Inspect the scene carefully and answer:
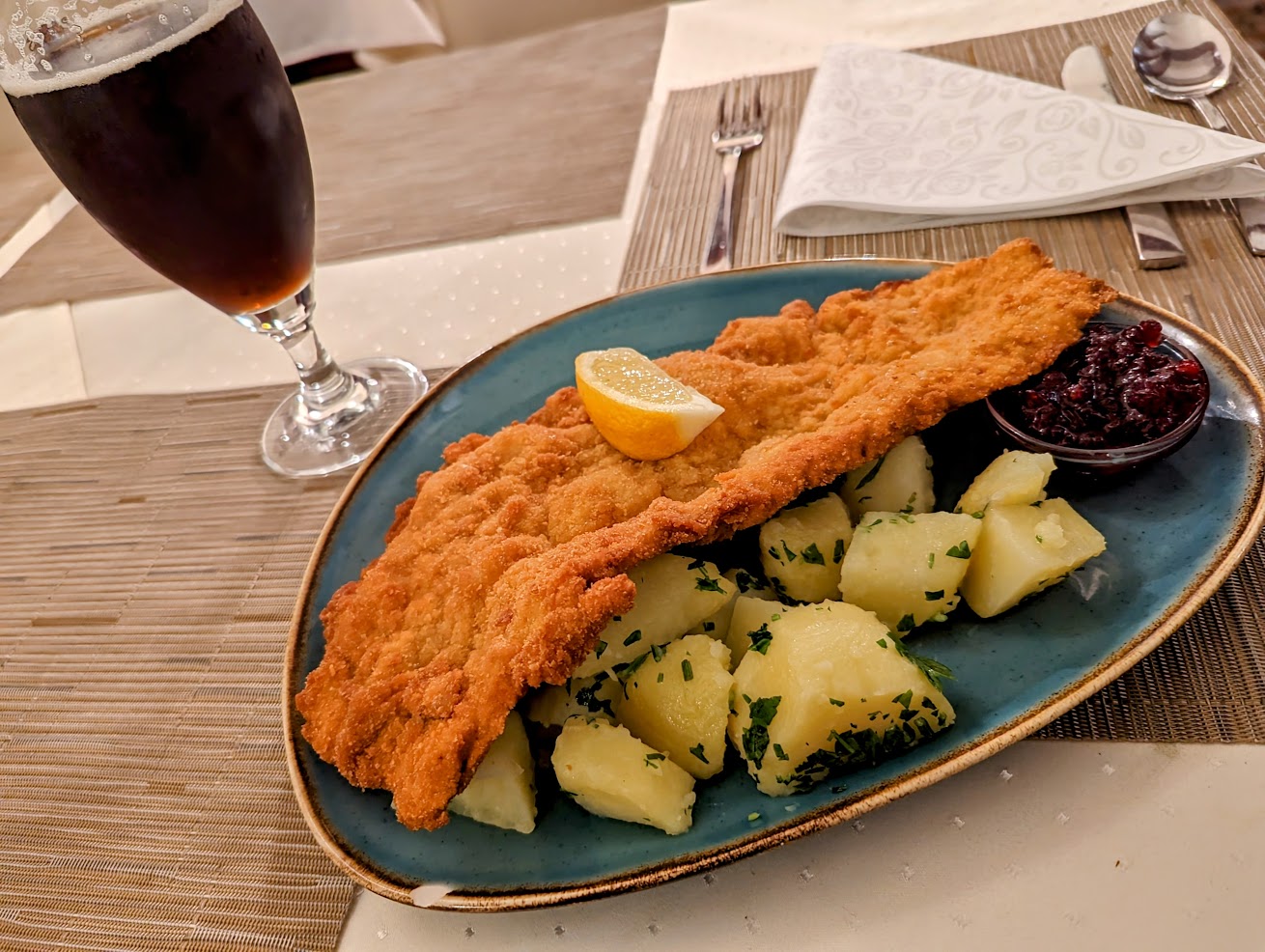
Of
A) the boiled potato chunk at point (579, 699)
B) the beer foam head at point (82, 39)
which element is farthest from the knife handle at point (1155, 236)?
the beer foam head at point (82, 39)

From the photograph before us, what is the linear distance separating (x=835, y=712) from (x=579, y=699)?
43cm

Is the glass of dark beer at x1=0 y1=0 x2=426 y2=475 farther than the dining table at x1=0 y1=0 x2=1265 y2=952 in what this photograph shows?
Yes

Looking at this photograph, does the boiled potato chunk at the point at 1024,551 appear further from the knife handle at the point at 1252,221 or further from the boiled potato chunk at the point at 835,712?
the knife handle at the point at 1252,221

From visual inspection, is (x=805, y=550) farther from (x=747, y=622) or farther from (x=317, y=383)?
(x=317, y=383)

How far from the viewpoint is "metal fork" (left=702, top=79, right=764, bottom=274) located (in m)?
2.46

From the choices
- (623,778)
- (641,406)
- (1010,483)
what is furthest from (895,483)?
(623,778)

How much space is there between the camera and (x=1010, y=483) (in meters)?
1.51

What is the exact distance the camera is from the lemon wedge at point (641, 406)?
1.65 metres

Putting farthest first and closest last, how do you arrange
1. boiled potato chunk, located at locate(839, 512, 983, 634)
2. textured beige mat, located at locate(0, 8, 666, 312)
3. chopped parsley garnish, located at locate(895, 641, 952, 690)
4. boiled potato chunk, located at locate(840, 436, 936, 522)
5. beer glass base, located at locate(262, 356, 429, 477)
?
textured beige mat, located at locate(0, 8, 666, 312), beer glass base, located at locate(262, 356, 429, 477), boiled potato chunk, located at locate(840, 436, 936, 522), boiled potato chunk, located at locate(839, 512, 983, 634), chopped parsley garnish, located at locate(895, 641, 952, 690)

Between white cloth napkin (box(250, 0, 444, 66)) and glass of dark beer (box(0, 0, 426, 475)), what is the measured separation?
3.73m

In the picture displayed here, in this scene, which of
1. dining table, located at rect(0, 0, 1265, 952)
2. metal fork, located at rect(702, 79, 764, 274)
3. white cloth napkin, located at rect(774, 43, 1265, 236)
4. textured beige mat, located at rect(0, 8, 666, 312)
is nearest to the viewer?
dining table, located at rect(0, 0, 1265, 952)

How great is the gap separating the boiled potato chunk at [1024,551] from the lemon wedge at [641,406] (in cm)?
54

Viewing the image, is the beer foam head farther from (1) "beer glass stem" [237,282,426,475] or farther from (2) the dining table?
(2) the dining table

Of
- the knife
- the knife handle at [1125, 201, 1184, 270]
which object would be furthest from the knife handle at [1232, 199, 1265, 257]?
the knife
